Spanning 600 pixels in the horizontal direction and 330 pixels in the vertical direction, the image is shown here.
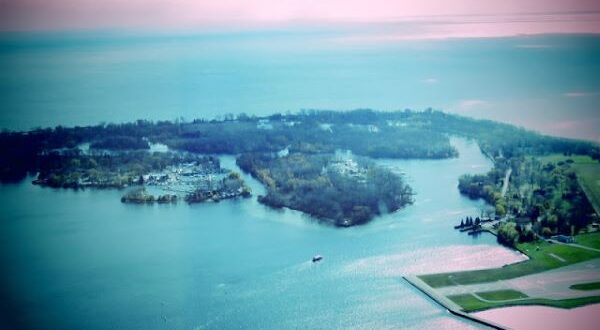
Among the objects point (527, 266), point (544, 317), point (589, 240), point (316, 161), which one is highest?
point (316, 161)

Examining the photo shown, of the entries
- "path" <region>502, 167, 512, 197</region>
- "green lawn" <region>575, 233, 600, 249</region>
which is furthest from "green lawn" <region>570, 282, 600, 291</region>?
"path" <region>502, 167, 512, 197</region>

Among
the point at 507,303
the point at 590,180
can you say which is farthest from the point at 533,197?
the point at 507,303

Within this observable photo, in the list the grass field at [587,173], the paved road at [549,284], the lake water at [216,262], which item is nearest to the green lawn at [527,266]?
the paved road at [549,284]

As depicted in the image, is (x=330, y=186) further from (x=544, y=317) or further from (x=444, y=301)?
(x=544, y=317)

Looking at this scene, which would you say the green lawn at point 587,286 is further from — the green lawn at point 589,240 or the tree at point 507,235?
the tree at point 507,235

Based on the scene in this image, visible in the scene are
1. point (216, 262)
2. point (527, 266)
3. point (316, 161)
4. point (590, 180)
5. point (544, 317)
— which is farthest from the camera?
point (316, 161)

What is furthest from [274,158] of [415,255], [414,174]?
[415,255]

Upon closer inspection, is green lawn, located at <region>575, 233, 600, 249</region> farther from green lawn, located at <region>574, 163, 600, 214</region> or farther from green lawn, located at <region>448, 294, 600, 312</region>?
green lawn, located at <region>448, 294, 600, 312</region>
